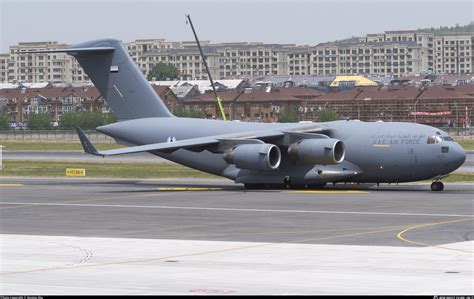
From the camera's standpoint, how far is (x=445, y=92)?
586 feet

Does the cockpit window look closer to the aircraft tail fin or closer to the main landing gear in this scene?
the main landing gear

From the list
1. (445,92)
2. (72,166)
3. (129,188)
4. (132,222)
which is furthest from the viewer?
(445,92)

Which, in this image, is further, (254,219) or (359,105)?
(359,105)

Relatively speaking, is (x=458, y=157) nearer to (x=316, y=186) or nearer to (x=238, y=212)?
(x=316, y=186)

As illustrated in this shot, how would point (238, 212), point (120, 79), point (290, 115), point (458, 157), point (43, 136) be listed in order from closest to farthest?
point (238, 212) < point (458, 157) < point (120, 79) < point (43, 136) < point (290, 115)

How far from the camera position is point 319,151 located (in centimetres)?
4859

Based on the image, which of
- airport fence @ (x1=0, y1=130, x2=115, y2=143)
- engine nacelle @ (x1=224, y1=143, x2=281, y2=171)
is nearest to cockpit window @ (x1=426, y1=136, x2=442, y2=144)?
engine nacelle @ (x1=224, y1=143, x2=281, y2=171)

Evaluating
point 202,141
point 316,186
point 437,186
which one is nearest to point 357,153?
point 316,186

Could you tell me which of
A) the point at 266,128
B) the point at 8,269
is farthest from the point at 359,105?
the point at 8,269

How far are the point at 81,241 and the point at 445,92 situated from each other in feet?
504

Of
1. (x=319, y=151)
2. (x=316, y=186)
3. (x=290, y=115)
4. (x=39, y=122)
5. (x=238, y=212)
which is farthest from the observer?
(x=290, y=115)

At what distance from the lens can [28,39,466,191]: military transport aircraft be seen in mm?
48250

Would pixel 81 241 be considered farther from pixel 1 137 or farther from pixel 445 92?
pixel 445 92

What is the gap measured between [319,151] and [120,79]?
1173cm
